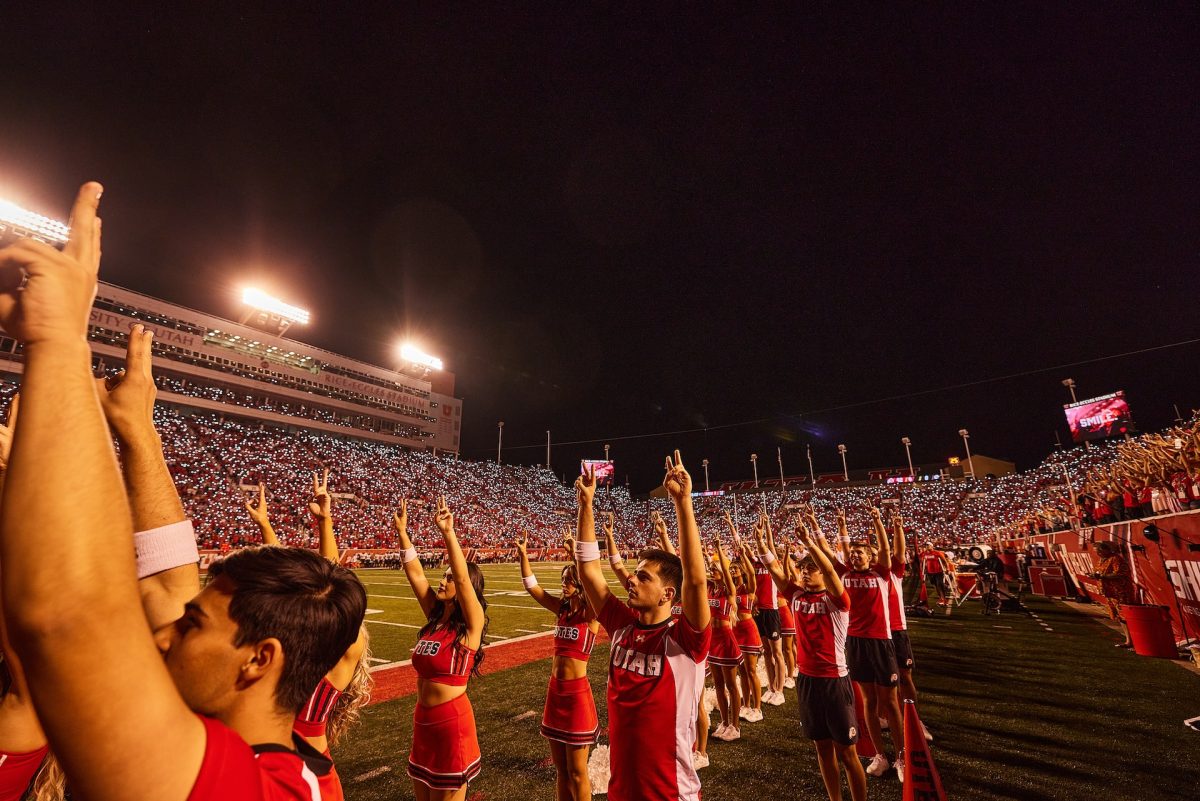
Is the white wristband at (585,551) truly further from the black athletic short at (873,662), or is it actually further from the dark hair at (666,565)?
the black athletic short at (873,662)

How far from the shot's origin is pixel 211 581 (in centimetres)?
154

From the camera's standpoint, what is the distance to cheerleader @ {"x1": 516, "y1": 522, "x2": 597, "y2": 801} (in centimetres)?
480

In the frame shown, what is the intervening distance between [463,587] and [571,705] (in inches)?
66.7

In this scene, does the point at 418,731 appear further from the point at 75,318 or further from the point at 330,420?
the point at 330,420

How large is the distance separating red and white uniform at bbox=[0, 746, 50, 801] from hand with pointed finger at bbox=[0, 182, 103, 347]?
2714mm

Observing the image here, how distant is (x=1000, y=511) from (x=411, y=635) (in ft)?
178

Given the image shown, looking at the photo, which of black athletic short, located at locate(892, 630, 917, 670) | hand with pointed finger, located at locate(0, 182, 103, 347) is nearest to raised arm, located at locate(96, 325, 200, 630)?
hand with pointed finger, located at locate(0, 182, 103, 347)

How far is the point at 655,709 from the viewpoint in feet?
11.1

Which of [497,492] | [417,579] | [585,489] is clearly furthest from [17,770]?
[497,492]

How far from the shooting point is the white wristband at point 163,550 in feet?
6.29

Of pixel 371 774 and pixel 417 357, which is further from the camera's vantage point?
pixel 417 357

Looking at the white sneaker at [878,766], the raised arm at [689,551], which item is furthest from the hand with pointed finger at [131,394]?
the white sneaker at [878,766]

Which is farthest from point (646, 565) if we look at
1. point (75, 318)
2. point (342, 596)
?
point (75, 318)

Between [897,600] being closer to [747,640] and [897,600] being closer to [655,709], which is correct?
[747,640]
